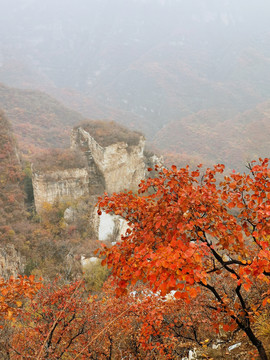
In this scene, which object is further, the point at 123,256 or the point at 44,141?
the point at 44,141

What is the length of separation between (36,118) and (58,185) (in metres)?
59.2

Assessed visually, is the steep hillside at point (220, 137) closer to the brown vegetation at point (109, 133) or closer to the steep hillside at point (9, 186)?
the brown vegetation at point (109, 133)

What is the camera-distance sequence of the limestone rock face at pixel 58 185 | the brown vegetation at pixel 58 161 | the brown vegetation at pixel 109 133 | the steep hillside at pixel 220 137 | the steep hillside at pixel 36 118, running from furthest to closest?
the steep hillside at pixel 220 137
the steep hillside at pixel 36 118
the brown vegetation at pixel 109 133
the brown vegetation at pixel 58 161
the limestone rock face at pixel 58 185

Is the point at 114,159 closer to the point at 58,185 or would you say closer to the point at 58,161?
the point at 58,161

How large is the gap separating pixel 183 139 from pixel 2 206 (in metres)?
94.6

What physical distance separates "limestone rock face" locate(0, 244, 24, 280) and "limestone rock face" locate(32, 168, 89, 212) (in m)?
9.02

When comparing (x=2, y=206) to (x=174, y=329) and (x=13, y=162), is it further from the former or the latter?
(x=174, y=329)

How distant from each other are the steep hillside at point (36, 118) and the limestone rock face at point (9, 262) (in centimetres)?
3851

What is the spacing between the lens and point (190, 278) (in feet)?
10.5

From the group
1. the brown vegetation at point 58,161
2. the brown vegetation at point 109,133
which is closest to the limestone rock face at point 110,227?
the brown vegetation at point 58,161

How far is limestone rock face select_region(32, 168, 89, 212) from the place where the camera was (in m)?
31.5

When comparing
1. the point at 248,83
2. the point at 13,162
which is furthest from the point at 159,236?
the point at 248,83

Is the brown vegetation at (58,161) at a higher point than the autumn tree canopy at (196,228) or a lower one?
lower

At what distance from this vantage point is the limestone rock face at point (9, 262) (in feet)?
71.7
